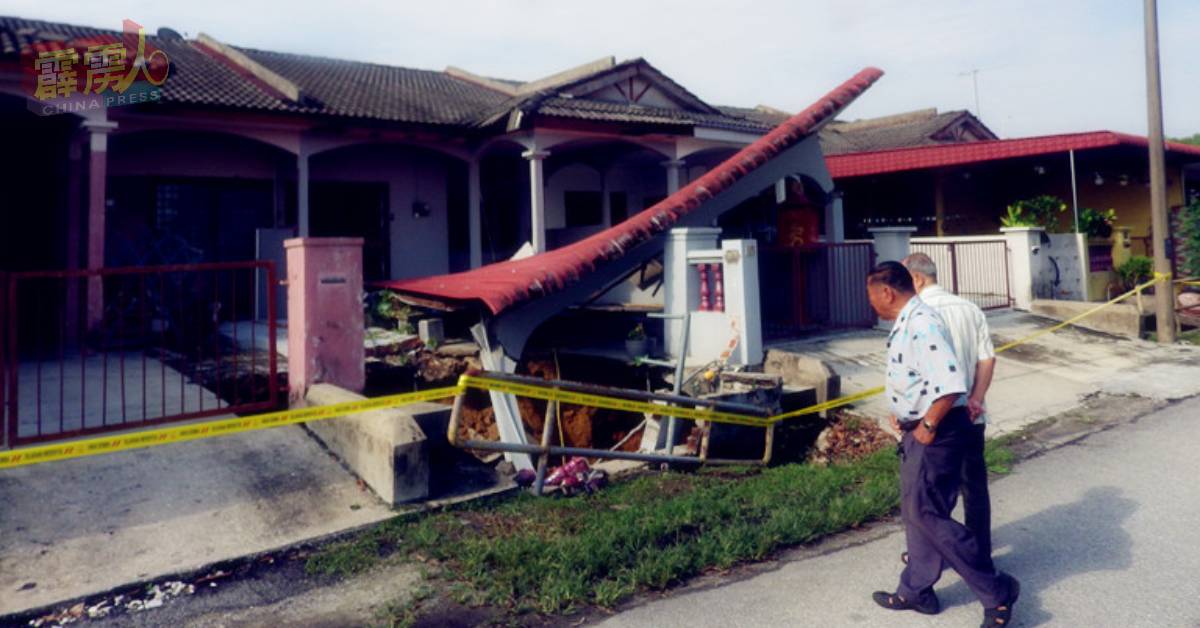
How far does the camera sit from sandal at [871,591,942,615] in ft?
11.3

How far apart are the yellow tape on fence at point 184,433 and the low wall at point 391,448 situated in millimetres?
100

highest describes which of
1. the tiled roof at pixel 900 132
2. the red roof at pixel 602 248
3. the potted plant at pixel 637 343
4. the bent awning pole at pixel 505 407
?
the tiled roof at pixel 900 132

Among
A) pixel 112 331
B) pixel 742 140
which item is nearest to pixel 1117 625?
pixel 112 331

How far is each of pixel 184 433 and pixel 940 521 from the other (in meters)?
4.15

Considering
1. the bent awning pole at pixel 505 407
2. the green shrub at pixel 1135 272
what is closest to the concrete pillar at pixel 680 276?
the bent awning pole at pixel 505 407

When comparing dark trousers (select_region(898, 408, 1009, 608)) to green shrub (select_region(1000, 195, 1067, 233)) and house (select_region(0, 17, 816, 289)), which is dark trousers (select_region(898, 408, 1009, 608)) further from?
green shrub (select_region(1000, 195, 1067, 233))

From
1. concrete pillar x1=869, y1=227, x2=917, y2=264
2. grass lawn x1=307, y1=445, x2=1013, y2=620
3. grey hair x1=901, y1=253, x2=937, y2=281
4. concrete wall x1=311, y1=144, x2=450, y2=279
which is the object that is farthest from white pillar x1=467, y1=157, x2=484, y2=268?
grey hair x1=901, y1=253, x2=937, y2=281

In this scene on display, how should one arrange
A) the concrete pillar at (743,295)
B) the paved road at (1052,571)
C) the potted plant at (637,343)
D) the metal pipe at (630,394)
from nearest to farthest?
the paved road at (1052,571)
the metal pipe at (630,394)
the concrete pillar at (743,295)
the potted plant at (637,343)

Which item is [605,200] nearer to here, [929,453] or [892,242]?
[892,242]

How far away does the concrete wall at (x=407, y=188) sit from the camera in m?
13.8

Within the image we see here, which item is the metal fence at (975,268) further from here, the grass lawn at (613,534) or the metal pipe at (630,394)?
the grass lawn at (613,534)

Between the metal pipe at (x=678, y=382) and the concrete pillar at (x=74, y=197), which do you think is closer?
the metal pipe at (x=678, y=382)

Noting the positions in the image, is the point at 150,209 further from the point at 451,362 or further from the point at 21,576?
the point at 21,576

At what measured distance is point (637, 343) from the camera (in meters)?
8.27
